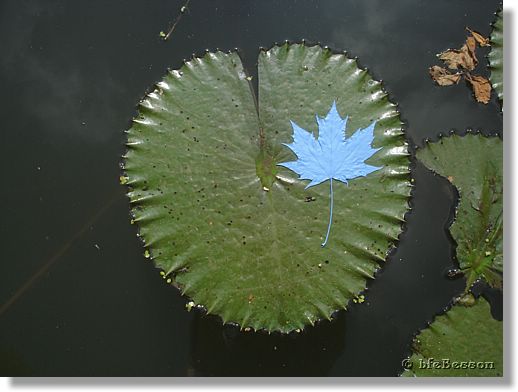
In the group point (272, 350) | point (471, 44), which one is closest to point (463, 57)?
point (471, 44)

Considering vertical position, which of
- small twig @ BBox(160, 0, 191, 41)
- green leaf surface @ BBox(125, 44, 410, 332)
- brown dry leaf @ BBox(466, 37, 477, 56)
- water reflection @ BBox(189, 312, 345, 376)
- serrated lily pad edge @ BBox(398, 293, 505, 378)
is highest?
brown dry leaf @ BBox(466, 37, 477, 56)

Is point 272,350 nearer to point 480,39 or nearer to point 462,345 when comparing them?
point 462,345

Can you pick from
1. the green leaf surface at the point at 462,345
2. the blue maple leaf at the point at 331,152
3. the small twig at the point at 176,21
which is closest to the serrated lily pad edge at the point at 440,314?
the green leaf surface at the point at 462,345

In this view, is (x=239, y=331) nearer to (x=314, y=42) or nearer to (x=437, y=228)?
(x=437, y=228)

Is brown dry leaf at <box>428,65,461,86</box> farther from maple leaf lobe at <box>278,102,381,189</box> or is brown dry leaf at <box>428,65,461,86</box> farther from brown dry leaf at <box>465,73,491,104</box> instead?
maple leaf lobe at <box>278,102,381,189</box>

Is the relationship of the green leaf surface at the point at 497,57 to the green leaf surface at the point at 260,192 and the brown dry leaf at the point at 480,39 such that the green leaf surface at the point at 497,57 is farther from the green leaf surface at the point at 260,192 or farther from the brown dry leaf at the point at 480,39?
the green leaf surface at the point at 260,192

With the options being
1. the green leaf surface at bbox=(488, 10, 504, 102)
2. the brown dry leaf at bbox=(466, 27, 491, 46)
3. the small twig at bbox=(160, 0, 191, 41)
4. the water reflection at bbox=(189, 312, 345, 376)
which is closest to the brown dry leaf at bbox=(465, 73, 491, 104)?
the green leaf surface at bbox=(488, 10, 504, 102)
